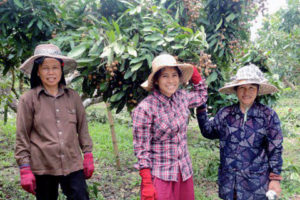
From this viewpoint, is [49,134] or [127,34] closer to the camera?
[49,134]

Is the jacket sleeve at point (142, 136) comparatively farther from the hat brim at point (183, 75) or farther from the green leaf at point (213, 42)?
the green leaf at point (213, 42)

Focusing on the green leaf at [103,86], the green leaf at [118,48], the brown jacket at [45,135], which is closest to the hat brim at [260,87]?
the green leaf at [118,48]

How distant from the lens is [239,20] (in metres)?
2.40

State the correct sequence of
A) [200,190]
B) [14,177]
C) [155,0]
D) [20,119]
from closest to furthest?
[20,119] → [155,0] → [200,190] → [14,177]

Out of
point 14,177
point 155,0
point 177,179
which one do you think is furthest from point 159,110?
point 14,177

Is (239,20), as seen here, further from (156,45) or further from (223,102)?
(156,45)

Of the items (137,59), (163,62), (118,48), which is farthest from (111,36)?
(163,62)

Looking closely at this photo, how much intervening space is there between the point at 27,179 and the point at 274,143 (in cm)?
161

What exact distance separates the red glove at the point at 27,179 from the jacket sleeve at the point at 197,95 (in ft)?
3.87

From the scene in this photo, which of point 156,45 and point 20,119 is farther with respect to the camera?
point 156,45

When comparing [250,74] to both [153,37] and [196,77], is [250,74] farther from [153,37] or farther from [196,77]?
[153,37]

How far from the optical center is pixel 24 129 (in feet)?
5.70

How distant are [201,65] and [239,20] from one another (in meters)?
0.68

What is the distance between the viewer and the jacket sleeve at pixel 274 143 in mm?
1788
